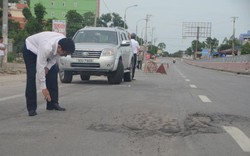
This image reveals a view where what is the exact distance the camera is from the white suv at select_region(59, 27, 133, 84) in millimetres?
14531

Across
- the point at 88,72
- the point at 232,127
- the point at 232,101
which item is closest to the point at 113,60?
the point at 88,72

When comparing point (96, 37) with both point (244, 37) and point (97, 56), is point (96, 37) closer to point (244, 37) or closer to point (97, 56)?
point (97, 56)

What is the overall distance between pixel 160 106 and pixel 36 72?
272cm

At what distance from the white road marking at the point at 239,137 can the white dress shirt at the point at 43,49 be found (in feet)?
9.27

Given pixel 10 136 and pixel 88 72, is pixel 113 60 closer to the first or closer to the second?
pixel 88 72

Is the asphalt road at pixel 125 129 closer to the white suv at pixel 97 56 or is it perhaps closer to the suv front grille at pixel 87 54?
the white suv at pixel 97 56

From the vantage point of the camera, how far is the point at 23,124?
686 cm

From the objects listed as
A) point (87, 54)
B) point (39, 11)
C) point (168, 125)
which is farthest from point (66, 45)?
point (39, 11)

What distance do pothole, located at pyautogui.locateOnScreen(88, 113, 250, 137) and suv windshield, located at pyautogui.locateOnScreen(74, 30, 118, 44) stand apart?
776cm

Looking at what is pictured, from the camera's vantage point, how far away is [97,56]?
14.6 meters

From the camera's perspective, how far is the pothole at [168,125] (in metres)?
6.57

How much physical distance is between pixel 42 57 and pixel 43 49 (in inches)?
5.1

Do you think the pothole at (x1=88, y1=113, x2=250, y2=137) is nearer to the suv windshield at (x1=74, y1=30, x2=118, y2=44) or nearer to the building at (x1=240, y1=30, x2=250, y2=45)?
the suv windshield at (x1=74, y1=30, x2=118, y2=44)

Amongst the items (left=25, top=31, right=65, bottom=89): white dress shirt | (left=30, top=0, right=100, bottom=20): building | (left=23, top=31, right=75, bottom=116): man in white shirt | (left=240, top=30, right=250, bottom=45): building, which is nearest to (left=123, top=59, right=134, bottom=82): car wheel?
(left=23, top=31, right=75, bottom=116): man in white shirt
